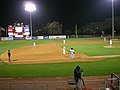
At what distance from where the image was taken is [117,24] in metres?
123

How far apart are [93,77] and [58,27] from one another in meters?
106

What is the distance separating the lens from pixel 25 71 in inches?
906

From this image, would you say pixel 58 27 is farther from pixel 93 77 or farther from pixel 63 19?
pixel 93 77

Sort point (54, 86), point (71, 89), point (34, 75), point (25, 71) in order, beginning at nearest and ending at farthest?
point (71, 89) < point (54, 86) < point (34, 75) < point (25, 71)

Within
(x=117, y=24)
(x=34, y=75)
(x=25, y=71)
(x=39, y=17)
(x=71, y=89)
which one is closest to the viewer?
(x=71, y=89)

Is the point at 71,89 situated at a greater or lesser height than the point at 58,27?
lesser

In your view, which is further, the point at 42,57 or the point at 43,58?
the point at 42,57

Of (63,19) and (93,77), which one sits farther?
(63,19)

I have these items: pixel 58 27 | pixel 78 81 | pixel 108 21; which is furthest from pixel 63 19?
pixel 78 81

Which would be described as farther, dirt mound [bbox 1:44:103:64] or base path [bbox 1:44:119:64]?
dirt mound [bbox 1:44:103:64]

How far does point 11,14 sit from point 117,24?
165 ft

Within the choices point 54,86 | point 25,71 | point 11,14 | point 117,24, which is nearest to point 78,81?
point 54,86

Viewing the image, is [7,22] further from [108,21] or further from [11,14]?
[108,21]

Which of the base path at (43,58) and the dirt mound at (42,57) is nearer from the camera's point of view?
the base path at (43,58)
